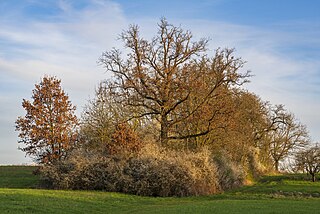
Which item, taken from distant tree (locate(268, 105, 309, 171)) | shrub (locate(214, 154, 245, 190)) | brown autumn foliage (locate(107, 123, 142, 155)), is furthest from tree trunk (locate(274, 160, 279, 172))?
brown autumn foliage (locate(107, 123, 142, 155))

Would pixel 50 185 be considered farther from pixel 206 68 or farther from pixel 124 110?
pixel 206 68

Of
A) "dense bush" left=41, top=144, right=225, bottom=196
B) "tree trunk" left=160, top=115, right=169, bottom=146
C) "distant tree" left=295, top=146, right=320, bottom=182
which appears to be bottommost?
"dense bush" left=41, top=144, right=225, bottom=196

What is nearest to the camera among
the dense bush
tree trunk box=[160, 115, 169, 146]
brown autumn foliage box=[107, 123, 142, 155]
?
the dense bush

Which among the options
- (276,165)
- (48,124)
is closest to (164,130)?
(48,124)

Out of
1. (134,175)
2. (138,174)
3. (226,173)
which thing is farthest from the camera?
(226,173)

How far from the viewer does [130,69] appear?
41656 millimetres

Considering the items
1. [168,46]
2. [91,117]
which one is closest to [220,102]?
[168,46]

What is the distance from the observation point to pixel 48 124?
35812 millimetres

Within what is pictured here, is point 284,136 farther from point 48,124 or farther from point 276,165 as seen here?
point 48,124

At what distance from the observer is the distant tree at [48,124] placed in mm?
35281

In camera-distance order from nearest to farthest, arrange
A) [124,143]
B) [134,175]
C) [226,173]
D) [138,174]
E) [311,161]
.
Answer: [138,174] → [134,175] → [124,143] → [226,173] → [311,161]

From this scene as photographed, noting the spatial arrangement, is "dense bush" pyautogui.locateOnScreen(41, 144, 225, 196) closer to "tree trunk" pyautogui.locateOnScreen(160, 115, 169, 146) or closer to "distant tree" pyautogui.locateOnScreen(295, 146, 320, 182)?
"tree trunk" pyautogui.locateOnScreen(160, 115, 169, 146)

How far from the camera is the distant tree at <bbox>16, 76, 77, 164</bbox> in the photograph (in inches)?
1389

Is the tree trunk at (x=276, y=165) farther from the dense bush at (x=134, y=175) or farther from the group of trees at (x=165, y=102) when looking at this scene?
the dense bush at (x=134, y=175)
